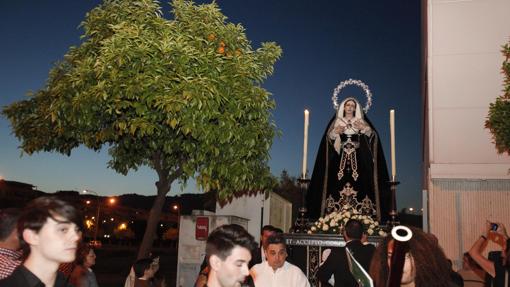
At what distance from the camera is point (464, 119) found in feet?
33.1

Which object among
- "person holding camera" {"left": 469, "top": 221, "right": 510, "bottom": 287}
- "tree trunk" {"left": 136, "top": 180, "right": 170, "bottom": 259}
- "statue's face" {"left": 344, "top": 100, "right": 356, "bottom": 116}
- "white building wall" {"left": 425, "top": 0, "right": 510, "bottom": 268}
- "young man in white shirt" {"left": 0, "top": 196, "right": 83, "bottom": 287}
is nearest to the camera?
"young man in white shirt" {"left": 0, "top": 196, "right": 83, "bottom": 287}

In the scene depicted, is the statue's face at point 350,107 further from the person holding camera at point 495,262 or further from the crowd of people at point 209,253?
the crowd of people at point 209,253

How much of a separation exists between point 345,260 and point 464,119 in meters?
5.58

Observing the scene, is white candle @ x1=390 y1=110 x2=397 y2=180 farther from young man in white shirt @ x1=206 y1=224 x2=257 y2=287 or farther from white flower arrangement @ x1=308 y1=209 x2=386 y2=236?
young man in white shirt @ x1=206 y1=224 x2=257 y2=287

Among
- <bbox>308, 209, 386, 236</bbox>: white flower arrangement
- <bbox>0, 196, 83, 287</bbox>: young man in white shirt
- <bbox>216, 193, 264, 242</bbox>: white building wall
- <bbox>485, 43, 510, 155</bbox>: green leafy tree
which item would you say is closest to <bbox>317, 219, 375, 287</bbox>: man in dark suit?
<bbox>308, 209, 386, 236</bbox>: white flower arrangement

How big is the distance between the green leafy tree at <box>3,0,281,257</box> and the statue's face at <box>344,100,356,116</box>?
377 centimetres

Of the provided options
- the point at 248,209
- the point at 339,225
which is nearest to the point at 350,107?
the point at 339,225

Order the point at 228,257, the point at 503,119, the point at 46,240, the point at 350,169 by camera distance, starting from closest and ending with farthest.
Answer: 1. the point at 46,240
2. the point at 228,257
3. the point at 503,119
4. the point at 350,169

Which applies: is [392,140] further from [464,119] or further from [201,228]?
[201,228]

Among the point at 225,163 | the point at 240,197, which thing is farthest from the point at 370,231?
the point at 240,197

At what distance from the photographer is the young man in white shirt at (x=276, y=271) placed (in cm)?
595

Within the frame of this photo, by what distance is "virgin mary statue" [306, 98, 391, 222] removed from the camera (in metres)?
10.8

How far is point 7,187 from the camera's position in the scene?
229 ft

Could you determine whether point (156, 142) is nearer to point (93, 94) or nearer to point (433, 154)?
point (93, 94)
